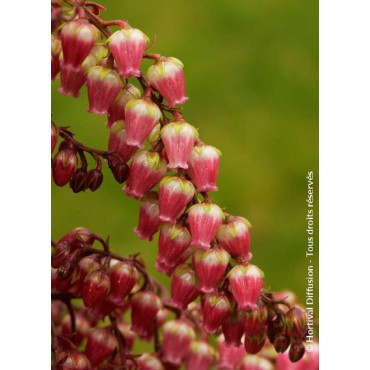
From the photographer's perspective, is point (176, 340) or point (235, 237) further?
point (176, 340)

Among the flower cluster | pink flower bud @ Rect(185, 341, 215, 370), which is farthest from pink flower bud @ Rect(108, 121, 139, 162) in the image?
pink flower bud @ Rect(185, 341, 215, 370)

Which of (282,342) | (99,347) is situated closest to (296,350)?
(282,342)

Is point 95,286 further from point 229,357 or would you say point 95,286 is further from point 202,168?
point 229,357

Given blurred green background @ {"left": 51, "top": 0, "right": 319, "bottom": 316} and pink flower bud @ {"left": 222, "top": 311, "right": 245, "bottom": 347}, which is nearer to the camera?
pink flower bud @ {"left": 222, "top": 311, "right": 245, "bottom": 347}

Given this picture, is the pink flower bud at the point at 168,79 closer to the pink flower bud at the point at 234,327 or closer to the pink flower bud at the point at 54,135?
the pink flower bud at the point at 54,135

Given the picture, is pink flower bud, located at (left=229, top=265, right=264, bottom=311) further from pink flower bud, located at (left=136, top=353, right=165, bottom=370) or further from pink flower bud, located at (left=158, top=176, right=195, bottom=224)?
pink flower bud, located at (left=136, top=353, right=165, bottom=370)

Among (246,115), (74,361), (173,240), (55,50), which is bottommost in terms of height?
(74,361)

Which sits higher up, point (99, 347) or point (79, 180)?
point (79, 180)
